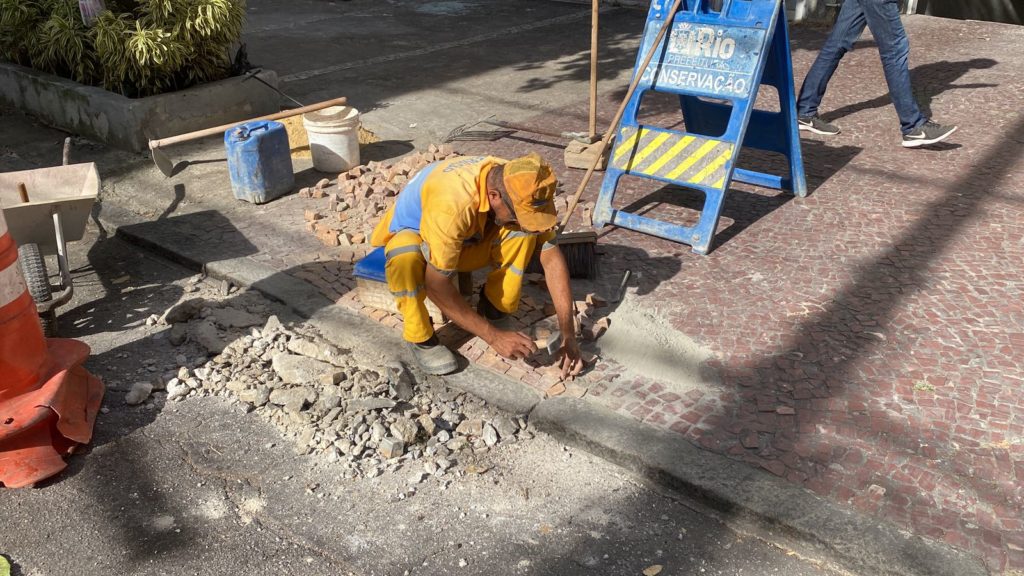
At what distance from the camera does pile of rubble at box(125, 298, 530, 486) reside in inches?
147

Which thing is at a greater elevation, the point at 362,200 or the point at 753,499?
the point at 362,200

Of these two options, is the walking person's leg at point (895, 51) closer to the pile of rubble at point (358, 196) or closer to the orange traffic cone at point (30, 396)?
the pile of rubble at point (358, 196)

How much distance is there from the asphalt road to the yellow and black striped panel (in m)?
2.33

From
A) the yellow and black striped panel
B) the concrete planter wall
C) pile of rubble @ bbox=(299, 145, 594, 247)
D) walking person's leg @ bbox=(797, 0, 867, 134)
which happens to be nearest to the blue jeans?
walking person's leg @ bbox=(797, 0, 867, 134)

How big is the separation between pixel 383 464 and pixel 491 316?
4.10 ft

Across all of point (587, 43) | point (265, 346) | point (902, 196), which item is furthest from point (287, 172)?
point (587, 43)

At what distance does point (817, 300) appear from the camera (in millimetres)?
4688

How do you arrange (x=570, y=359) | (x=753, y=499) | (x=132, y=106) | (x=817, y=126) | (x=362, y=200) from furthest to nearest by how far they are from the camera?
(x=817, y=126)
(x=132, y=106)
(x=362, y=200)
(x=570, y=359)
(x=753, y=499)

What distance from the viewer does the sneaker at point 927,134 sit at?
6.69 m

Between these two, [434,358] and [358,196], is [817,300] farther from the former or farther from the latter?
[358,196]

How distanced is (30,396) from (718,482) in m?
3.07

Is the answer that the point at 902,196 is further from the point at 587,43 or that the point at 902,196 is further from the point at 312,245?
the point at 587,43

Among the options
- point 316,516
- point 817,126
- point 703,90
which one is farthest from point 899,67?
point 316,516

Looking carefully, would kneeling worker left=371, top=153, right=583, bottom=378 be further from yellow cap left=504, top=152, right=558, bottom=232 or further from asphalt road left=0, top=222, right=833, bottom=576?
asphalt road left=0, top=222, right=833, bottom=576
